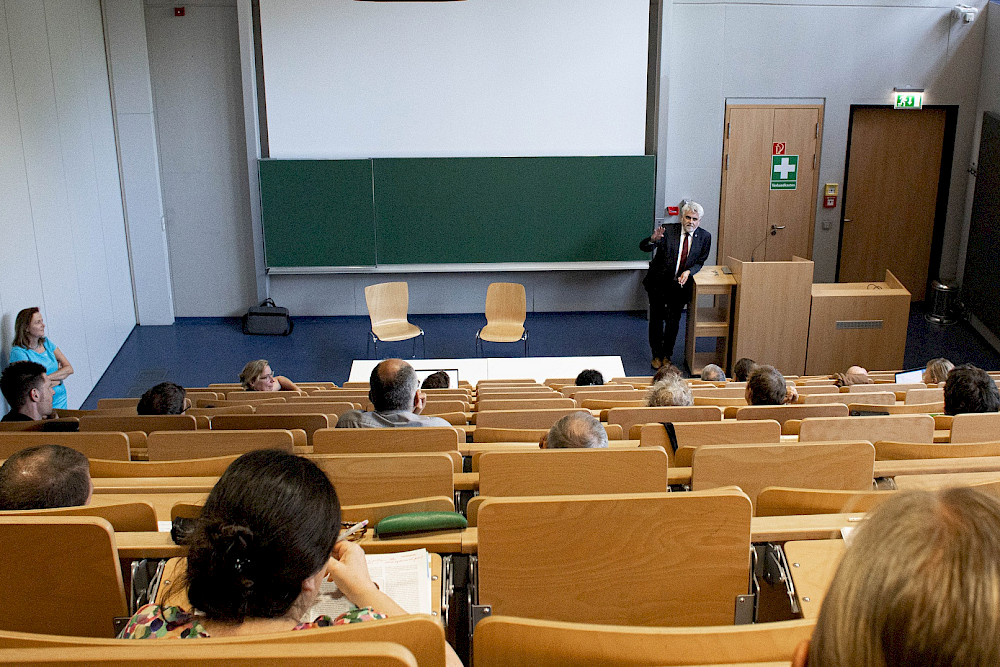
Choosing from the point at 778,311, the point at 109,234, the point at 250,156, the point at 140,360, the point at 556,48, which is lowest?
the point at 140,360

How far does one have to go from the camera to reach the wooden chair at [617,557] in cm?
206

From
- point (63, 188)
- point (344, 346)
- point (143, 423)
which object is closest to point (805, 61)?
point (344, 346)

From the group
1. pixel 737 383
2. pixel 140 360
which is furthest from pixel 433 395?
pixel 140 360

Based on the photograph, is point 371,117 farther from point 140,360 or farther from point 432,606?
point 432,606

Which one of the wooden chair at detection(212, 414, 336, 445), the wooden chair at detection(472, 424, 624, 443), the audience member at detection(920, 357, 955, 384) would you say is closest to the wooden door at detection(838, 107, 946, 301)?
the audience member at detection(920, 357, 955, 384)

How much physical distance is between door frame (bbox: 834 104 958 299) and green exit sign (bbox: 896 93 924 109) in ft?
0.37

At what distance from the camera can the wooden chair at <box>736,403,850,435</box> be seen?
448 centimetres

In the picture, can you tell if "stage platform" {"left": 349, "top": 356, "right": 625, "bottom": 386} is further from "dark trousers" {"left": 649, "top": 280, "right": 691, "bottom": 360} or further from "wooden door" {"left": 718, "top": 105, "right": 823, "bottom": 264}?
"wooden door" {"left": 718, "top": 105, "right": 823, "bottom": 264}

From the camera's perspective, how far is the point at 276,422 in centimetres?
457

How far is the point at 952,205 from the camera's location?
10.6 meters

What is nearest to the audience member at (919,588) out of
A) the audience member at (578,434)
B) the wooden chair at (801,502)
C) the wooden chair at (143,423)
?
the wooden chair at (801,502)

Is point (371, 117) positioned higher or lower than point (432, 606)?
higher

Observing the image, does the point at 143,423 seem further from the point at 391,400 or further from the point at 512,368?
the point at 512,368

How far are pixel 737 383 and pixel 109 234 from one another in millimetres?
6859
